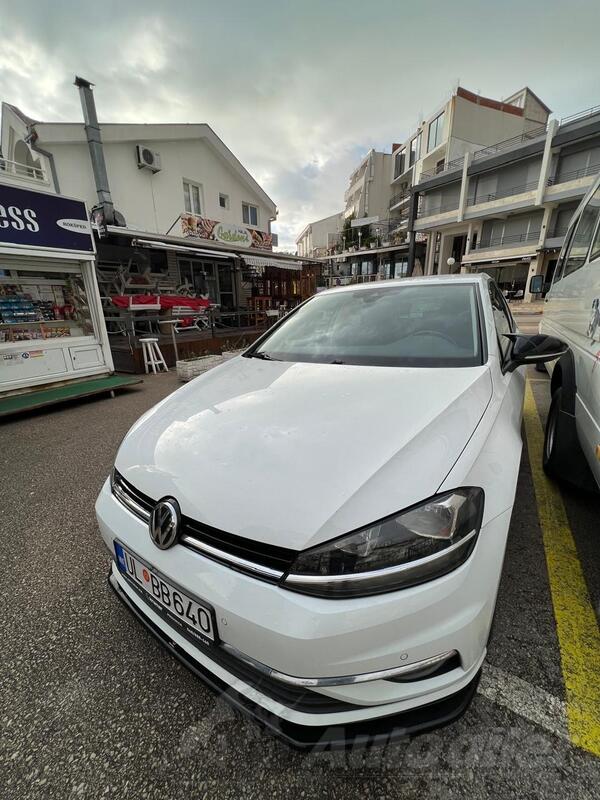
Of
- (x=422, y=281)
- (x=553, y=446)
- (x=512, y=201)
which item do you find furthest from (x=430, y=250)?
(x=553, y=446)

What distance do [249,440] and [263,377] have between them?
649 mm

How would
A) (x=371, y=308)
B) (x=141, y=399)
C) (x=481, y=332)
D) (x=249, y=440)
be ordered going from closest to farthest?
(x=249, y=440) → (x=481, y=332) → (x=371, y=308) → (x=141, y=399)

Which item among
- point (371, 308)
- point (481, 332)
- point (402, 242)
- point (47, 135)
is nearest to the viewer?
point (481, 332)

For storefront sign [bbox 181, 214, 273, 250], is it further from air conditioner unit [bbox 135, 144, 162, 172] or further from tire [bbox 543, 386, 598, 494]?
tire [bbox 543, 386, 598, 494]

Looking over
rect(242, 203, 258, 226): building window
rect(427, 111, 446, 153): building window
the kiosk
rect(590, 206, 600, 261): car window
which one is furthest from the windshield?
rect(427, 111, 446, 153): building window

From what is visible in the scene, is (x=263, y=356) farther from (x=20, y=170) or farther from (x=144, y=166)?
(x=20, y=170)

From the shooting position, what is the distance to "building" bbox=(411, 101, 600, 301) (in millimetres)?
21969

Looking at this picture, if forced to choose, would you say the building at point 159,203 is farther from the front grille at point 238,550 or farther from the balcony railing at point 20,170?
the front grille at point 238,550

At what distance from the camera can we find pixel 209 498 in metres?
1.14

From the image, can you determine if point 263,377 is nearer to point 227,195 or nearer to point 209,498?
point 209,498

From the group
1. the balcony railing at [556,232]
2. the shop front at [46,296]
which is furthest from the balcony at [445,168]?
the shop front at [46,296]

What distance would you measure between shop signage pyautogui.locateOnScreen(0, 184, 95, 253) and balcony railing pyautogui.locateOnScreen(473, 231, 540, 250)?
93.5 feet

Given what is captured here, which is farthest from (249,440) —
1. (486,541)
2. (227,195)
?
(227,195)

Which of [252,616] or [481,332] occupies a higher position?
[481,332]
